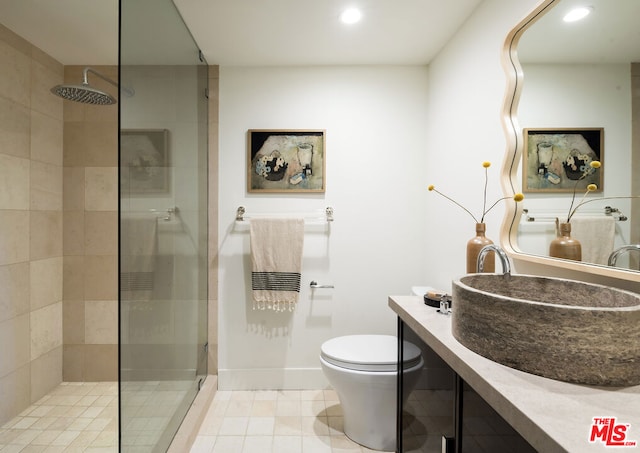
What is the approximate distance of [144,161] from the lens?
4.16ft

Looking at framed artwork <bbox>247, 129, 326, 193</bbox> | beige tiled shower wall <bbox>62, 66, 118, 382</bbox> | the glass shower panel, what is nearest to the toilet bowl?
the glass shower panel

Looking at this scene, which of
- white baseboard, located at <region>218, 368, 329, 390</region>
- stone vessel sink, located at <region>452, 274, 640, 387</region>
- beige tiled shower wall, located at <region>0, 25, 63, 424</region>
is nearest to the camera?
stone vessel sink, located at <region>452, 274, 640, 387</region>

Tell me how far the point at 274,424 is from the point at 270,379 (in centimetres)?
40

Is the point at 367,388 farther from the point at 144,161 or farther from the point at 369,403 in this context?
the point at 144,161

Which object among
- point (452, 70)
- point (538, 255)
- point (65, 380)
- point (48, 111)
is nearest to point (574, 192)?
point (538, 255)

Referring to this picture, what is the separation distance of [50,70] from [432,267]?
2748 millimetres

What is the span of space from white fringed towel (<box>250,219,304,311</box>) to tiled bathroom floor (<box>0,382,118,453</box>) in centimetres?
106

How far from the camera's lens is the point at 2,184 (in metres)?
1.81

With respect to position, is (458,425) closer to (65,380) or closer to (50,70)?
(65,380)

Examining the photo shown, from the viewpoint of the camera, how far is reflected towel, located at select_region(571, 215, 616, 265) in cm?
94

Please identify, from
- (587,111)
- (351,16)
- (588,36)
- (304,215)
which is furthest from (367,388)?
(351,16)

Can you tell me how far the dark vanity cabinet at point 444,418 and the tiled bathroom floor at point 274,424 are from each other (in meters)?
0.48

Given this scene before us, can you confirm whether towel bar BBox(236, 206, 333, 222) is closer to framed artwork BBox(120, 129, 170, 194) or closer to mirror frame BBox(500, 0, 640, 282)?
framed artwork BBox(120, 129, 170, 194)

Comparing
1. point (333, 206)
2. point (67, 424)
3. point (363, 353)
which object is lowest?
point (67, 424)
